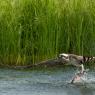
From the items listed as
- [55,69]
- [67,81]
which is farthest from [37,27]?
[67,81]

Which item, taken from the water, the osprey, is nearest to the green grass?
the water

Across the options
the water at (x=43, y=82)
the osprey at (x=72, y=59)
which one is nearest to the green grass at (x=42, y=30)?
the water at (x=43, y=82)

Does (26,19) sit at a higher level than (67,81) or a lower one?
higher

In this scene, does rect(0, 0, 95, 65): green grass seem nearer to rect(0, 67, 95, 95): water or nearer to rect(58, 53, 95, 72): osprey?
rect(0, 67, 95, 95): water

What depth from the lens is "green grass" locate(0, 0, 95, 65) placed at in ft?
36.4

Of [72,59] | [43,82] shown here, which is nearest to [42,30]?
[72,59]

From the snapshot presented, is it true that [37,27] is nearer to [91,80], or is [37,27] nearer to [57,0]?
[57,0]

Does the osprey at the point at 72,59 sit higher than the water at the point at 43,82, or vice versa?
the osprey at the point at 72,59

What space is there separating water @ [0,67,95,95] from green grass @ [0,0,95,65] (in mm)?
462

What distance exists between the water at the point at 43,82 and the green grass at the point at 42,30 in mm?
462

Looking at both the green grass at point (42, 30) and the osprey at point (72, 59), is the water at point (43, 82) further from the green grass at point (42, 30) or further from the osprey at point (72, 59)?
the green grass at point (42, 30)

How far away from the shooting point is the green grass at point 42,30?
36.4ft

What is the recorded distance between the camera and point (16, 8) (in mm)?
11383

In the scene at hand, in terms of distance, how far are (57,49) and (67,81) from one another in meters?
1.54
